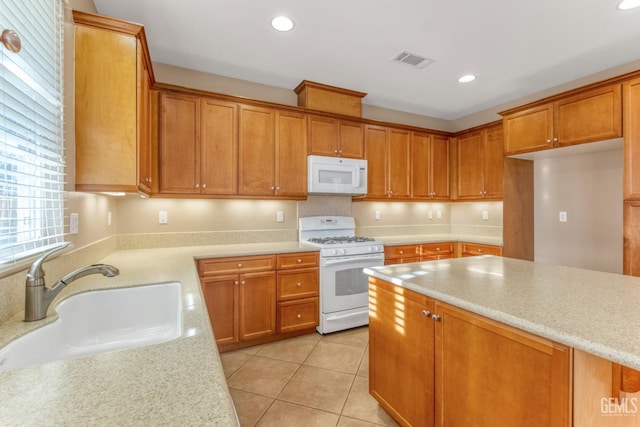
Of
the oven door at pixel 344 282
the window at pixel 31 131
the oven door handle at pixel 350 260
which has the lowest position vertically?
the oven door at pixel 344 282

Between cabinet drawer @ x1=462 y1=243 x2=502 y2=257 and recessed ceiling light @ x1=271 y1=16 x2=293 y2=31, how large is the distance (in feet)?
10.2

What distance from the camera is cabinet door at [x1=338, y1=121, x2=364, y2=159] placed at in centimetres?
342

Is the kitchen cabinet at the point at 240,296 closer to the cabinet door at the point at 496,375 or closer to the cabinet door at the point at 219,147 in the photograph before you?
the cabinet door at the point at 219,147

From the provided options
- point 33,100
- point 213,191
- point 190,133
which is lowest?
point 213,191

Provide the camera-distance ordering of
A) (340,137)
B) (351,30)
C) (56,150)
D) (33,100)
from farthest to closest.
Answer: (340,137), (351,30), (56,150), (33,100)

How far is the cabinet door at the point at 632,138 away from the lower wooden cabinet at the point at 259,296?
9.01 feet

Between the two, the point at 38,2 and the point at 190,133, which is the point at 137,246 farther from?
the point at 38,2

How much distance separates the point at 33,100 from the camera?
1178 mm

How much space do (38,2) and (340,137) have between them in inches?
102

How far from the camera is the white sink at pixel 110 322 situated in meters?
1.06

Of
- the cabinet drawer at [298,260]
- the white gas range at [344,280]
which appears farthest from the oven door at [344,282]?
the cabinet drawer at [298,260]

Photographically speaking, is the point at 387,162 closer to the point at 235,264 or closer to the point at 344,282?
the point at 344,282

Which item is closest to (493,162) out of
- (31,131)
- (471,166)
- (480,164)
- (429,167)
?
(480,164)

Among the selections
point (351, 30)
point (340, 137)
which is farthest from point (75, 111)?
point (340, 137)
